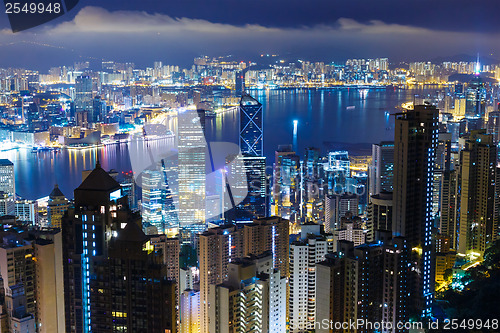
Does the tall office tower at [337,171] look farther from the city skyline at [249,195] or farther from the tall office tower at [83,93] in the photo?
the tall office tower at [83,93]

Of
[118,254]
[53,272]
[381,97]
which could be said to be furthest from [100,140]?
[118,254]

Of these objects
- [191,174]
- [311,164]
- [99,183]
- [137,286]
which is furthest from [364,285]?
[311,164]

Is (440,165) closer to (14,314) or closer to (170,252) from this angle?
(170,252)

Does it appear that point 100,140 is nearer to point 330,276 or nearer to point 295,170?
point 295,170

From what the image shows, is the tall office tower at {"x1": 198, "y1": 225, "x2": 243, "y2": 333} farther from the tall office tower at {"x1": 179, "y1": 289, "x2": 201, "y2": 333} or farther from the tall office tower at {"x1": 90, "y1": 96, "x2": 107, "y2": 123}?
the tall office tower at {"x1": 90, "y1": 96, "x2": 107, "y2": 123}

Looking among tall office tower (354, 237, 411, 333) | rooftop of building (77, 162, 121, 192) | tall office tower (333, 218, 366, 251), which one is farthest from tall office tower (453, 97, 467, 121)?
rooftop of building (77, 162, 121, 192)

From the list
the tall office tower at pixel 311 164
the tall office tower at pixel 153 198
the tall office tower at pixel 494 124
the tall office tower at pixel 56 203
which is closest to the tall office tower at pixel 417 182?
the tall office tower at pixel 153 198
